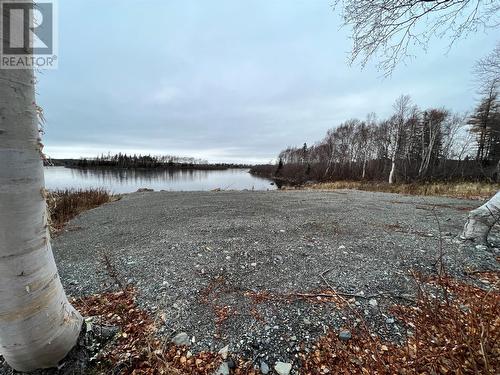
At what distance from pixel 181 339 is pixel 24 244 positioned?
3.95ft

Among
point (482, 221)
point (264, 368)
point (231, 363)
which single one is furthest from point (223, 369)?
point (482, 221)

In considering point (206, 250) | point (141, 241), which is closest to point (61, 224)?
point (141, 241)

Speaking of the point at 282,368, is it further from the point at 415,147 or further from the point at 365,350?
the point at 415,147

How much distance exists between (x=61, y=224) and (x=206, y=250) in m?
4.69

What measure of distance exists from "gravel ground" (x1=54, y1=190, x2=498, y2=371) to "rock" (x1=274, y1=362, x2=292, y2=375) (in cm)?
4

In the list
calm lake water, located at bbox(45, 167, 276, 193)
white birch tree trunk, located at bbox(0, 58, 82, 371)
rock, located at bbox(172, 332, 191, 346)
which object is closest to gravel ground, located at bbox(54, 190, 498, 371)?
rock, located at bbox(172, 332, 191, 346)

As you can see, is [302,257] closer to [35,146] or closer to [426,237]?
[426,237]

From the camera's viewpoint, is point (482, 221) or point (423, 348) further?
point (482, 221)

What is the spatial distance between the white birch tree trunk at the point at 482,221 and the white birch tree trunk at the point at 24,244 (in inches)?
187

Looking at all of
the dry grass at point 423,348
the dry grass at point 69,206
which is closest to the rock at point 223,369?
the dry grass at point 423,348

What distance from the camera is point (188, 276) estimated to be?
2.50 meters

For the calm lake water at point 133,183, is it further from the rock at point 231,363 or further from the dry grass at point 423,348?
the dry grass at point 423,348

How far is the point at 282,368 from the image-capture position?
1.42 m

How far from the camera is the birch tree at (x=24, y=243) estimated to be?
3.18ft
